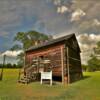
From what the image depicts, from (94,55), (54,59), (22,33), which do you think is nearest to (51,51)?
(54,59)

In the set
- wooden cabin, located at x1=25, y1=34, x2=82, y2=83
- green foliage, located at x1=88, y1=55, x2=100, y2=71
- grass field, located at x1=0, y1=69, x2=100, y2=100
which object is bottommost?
grass field, located at x1=0, y1=69, x2=100, y2=100

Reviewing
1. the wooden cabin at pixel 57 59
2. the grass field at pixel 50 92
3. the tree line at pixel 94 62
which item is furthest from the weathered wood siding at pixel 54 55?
the tree line at pixel 94 62

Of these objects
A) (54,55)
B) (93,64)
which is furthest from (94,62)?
(54,55)

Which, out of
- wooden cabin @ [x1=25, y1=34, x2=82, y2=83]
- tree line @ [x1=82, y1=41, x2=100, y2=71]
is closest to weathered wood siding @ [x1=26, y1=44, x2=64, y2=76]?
wooden cabin @ [x1=25, y1=34, x2=82, y2=83]

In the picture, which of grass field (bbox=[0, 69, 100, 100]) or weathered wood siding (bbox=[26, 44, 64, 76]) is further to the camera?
weathered wood siding (bbox=[26, 44, 64, 76])

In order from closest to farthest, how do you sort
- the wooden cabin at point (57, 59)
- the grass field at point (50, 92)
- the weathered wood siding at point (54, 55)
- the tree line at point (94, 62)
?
the grass field at point (50, 92) < the wooden cabin at point (57, 59) < the weathered wood siding at point (54, 55) < the tree line at point (94, 62)

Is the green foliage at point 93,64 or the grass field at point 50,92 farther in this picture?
the green foliage at point 93,64

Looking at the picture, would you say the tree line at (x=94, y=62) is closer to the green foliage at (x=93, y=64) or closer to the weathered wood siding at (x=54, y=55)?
the green foliage at (x=93, y=64)

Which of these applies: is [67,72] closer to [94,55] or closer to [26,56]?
[26,56]

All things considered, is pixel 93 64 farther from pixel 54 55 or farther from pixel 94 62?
pixel 54 55

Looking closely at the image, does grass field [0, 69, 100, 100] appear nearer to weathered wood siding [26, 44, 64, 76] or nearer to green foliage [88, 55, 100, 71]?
weathered wood siding [26, 44, 64, 76]

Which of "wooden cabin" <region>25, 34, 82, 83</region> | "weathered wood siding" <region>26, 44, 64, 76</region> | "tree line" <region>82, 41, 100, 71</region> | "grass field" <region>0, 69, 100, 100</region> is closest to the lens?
"grass field" <region>0, 69, 100, 100</region>

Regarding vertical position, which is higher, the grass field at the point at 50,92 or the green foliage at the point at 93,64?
the green foliage at the point at 93,64

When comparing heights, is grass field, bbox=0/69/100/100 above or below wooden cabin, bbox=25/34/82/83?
below
